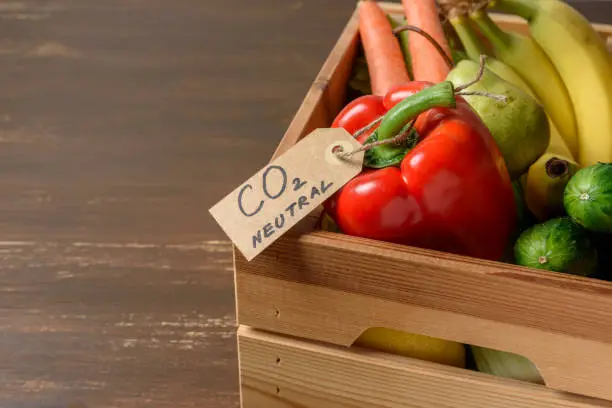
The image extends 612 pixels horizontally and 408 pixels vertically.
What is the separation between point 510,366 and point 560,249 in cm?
12

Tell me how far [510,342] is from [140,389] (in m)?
0.45

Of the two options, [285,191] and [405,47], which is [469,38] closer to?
[405,47]

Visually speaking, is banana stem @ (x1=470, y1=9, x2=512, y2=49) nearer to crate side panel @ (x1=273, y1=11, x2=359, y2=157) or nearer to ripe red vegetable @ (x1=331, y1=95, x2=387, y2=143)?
crate side panel @ (x1=273, y1=11, x2=359, y2=157)

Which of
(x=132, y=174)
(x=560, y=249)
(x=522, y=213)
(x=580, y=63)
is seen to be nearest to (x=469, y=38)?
(x=580, y=63)

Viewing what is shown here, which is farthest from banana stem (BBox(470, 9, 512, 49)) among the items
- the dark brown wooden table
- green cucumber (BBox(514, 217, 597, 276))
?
the dark brown wooden table

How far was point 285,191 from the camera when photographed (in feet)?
1.90

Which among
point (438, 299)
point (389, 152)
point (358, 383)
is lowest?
point (358, 383)

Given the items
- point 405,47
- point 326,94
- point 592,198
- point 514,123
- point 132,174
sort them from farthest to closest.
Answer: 1. point 132,174
2. point 405,47
3. point 326,94
4. point 514,123
5. point 592,198

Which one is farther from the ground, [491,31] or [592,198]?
[491,31]

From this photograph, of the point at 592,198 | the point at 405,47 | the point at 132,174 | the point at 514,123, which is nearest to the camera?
the point at 592,198

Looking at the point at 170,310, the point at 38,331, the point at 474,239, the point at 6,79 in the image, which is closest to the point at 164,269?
the point at 170,310

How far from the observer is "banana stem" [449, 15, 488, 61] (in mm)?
845

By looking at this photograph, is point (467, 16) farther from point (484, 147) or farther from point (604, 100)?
point (484, 147)

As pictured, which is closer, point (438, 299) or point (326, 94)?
point (438, 299)
